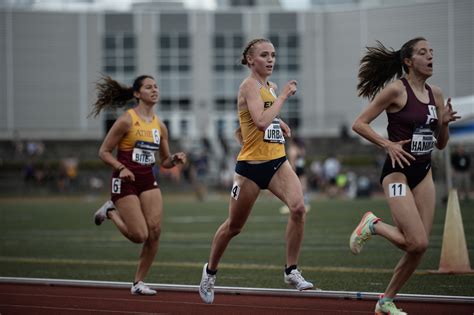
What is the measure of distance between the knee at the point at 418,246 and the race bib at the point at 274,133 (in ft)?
6.28

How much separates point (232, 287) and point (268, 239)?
7.65 metres

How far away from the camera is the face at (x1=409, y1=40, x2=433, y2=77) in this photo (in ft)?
26.8

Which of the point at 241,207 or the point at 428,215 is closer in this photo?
the point at 428,215

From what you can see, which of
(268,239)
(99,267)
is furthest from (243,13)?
(99,267)

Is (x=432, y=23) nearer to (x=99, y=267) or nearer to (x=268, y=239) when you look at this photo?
(x=268, y=239)

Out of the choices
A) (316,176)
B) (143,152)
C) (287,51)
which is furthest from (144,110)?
(287,51)

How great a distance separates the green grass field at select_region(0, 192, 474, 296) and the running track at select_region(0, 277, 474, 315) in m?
0.91

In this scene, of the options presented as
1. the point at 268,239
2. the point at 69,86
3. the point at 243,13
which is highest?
the point at 243,13

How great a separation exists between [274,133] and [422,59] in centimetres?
170

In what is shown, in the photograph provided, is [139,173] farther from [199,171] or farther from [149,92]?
[199,171]

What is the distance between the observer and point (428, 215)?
8.01 metres

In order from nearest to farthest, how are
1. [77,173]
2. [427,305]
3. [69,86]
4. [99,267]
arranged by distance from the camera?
1. [427,305]
2. [99,267]
3. [77,173]
4. [69,86]

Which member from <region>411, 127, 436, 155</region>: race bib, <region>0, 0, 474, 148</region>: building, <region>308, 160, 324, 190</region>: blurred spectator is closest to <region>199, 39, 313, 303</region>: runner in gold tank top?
<region>411, 127, 436, 155</region>: race bib

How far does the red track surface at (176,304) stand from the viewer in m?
8.73
